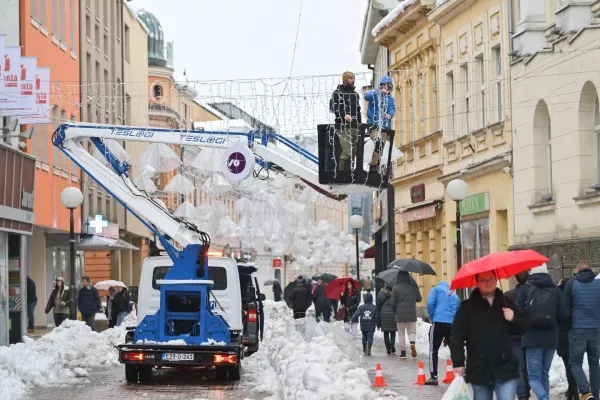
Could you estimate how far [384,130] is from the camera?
22750 mm

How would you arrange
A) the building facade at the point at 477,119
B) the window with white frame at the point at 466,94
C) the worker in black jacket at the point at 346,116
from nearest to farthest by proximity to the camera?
1. the worker in black jacket at the point at 346,116
2. the building facade at the point at 477,119
3. the window with white frame at the point at 466,94

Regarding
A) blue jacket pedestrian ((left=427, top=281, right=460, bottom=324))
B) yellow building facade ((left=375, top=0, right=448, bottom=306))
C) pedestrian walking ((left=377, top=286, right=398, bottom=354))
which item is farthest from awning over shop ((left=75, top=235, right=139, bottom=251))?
blue jacket pedestrian ((left=427, top=281, right=460, bottom=324))

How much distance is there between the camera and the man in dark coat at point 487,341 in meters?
11.2

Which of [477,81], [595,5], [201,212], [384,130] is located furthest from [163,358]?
[201,212]

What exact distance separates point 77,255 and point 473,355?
1793 inches

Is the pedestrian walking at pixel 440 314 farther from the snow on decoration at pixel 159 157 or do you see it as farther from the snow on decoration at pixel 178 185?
the snow on decoration at pixel 178 185

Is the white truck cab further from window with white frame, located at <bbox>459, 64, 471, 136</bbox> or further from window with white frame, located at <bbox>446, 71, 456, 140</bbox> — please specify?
window with white frame, located at <bbox>446, 71, 456, 140</bbox>

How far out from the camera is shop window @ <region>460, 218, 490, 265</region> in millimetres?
35513

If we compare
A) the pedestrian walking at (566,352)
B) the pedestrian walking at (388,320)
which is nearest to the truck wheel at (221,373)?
the pedestrian walking at (388,320)

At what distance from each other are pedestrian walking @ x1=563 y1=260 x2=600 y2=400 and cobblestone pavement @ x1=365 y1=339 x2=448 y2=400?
2738 millimetres

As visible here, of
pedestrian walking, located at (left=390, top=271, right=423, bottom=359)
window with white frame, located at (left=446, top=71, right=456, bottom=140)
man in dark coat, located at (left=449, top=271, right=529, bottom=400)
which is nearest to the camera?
man in dark coat, located at (left=449, top=271, right=529, bottom=400)

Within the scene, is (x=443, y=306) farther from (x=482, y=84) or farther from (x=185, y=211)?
(x=185, y=211)

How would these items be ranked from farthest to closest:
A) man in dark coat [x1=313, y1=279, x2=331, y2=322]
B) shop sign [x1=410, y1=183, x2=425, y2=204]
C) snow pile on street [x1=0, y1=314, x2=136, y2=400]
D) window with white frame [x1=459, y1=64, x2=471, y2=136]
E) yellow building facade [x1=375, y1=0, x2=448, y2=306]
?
shop sign [x1=410, y1=183, x2=425, y2=204] < man in dark coat [x1=313, y1=279, x2=331, y2=322] < yellow building facade [x1=375, y1=0, x2=448, y2=306] < window with white frame [x1=459, y1=64, x2=471, y2=136] < snow pile on street [x1=0, y1=314, x2=136, y2=400]

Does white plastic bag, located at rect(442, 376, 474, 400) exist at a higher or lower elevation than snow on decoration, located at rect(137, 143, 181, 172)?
lower
